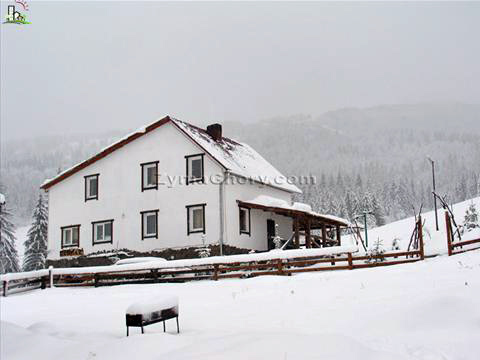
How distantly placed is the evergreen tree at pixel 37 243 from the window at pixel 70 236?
72.9 feet

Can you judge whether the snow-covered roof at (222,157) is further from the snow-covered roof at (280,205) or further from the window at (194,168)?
the snow-covered roof at (280,205)

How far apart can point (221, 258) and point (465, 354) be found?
14370 millimetres

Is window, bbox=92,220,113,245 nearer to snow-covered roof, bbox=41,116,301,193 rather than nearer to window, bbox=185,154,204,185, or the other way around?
snow-covered roof, bbox=41,116,301,193

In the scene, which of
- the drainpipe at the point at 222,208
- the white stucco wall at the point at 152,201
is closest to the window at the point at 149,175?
the white stucco wall at the point at 152,201

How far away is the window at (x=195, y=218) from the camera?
31938mm

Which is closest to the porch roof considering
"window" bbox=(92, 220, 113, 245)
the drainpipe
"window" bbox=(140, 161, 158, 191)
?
the drainpipe

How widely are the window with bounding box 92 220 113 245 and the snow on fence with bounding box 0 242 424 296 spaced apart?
15.8 feet

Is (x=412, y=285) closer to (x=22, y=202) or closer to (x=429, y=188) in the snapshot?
(x=429, y=188)

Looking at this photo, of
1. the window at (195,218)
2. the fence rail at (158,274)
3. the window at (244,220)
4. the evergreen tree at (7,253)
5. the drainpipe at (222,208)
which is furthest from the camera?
the evergreen tree at (7,253)

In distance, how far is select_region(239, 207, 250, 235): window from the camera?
108 ft

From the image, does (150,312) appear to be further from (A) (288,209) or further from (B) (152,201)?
(B) (152,201)

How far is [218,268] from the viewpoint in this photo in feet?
79.5

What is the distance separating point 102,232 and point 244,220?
28.1 ft

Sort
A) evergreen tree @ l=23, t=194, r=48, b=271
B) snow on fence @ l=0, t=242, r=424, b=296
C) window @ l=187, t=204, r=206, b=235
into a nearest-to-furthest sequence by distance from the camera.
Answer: snow on fence @ l=0, t=242, r=424, b=296 → window @ l=187, t=204, r=206, b=235 → evergreen tree @ l=23, t=194, r=48, b=271
